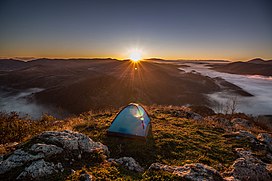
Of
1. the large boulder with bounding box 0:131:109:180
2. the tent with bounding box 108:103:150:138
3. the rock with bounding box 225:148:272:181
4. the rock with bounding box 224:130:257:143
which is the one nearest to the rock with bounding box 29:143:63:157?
the large boulder with bounding box 0:131:109:180

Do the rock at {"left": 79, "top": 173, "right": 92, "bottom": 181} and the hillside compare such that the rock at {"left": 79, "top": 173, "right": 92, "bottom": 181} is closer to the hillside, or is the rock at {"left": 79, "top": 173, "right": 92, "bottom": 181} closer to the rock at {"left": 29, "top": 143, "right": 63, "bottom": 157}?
the hillside

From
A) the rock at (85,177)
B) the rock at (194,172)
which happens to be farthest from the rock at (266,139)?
the rock at (85,177)

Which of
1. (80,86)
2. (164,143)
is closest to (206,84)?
(80,86)

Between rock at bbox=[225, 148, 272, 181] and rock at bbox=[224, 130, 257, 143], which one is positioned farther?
rock at bbox=[224, 130, 257, 143]

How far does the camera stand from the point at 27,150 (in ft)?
19.2

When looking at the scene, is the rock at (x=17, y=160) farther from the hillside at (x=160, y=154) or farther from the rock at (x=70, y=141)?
the rock at (x=70, y=141)

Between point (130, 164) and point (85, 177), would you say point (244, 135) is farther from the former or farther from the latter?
point (85, 177)

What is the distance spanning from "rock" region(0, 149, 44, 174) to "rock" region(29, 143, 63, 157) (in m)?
0.21

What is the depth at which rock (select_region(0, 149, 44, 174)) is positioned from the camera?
505 centimetres

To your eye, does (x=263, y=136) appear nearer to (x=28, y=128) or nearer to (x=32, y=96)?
(x=28, y=128)

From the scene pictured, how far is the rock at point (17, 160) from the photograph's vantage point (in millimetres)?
5051

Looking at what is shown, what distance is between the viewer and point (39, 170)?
195 inches

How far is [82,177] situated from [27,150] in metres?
2.48

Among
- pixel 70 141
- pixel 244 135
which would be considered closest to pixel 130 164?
pixel 70 141
